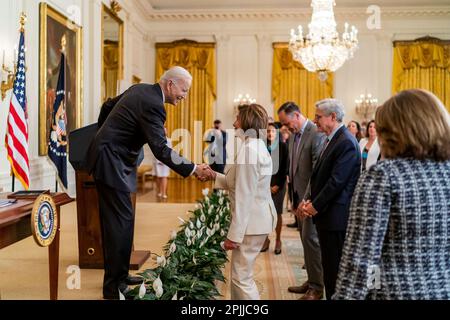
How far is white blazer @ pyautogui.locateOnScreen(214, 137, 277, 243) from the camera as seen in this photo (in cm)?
292

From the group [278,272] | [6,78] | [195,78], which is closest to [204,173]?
[278,272]

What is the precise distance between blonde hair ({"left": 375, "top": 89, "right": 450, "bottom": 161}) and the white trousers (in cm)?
158

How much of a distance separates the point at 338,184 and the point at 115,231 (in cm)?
162

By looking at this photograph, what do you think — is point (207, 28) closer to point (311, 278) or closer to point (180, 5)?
point (180, 5)

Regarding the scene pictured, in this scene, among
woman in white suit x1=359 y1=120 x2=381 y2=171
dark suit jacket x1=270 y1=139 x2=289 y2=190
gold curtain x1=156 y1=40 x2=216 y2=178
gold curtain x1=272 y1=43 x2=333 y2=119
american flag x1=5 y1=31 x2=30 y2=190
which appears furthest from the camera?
gold curtain x1=156 y1=40 x2=216 y2=178

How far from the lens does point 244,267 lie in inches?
121

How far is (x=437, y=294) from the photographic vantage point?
5.39ft

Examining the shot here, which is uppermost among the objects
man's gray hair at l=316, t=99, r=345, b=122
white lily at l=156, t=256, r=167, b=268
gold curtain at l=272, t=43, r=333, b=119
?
gold curtain at l=272, t=43, r=333, b=119

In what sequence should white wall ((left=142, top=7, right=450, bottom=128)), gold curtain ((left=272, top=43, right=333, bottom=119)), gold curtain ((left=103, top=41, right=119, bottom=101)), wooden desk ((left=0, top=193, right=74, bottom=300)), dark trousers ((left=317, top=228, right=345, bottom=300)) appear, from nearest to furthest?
wooden desk ((left=0, top=193, right=74, bottom=300)), dark trousers ((left=317, top=228, right=345, bottom=300)), gold curtain ((left=103, top=41, right=119, bottom=101)), white wall ((left=142, top=7, right=450, bottom=128)), gold curtain ((left=272, top=43, right=333, bottom=119))

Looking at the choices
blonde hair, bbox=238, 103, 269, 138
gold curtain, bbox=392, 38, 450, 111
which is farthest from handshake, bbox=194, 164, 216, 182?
gold curtain, bbox=392, 38, 450, 111

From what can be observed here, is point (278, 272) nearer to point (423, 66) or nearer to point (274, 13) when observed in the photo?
point (274, 13)

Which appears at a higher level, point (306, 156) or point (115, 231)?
point (306, 156)

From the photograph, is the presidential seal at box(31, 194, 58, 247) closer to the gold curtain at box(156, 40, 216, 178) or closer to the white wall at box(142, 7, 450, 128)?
the gold curtain at box(156, 40, 216, 178)

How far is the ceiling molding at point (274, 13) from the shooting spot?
1555cm
